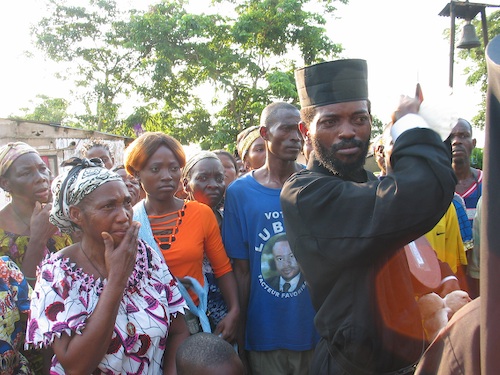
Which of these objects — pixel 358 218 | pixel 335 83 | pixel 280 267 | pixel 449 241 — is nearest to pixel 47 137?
pixel 280 267

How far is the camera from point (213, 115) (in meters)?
17.1

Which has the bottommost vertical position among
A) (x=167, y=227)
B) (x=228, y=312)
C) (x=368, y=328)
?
(x=228, y=312)

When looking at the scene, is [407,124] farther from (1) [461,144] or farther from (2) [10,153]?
(1) [461,144]

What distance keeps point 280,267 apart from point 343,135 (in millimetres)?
1233

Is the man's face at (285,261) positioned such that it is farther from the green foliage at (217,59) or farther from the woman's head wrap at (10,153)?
the green foliage at (217,59)

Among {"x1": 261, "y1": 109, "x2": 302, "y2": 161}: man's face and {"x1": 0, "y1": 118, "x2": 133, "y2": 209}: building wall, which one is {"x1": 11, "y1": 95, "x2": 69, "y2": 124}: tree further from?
{"x1": 261, "y1": 109, "x2": 302, "y2": 161}: man's face

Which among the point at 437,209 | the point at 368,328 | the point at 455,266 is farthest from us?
the point at 455,266

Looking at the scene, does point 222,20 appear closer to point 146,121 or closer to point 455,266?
point 146,121

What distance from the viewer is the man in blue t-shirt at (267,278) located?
2771 mm

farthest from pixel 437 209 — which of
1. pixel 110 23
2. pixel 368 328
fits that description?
pixel 110 23

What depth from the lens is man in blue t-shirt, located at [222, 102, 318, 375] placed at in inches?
109

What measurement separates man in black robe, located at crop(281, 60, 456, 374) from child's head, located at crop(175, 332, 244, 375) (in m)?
0.42

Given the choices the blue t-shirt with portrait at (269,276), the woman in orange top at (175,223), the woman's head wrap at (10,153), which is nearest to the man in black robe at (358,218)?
the blue t-shirt with portrait at (269,276)

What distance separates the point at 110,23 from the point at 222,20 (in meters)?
6.54
